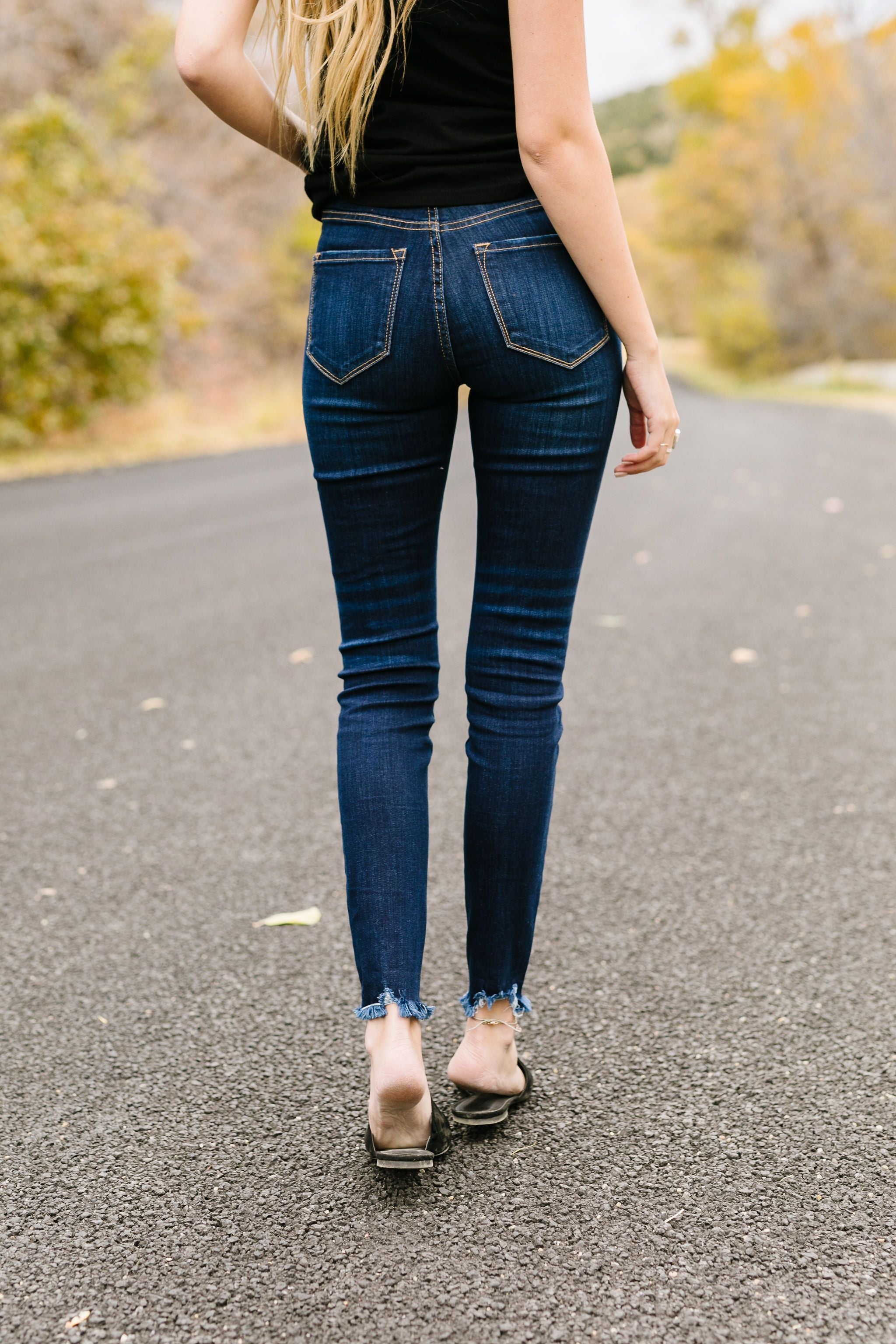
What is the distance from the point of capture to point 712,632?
4648 millimetres

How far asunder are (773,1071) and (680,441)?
35.7ft

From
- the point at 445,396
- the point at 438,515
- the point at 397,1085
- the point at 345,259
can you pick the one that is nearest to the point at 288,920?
the point at 397,1085

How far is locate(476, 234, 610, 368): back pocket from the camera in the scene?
1.44m

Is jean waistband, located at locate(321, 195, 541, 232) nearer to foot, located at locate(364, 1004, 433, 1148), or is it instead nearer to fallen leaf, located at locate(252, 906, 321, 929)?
foot, located at locate(364, 1004, 433, 1148)

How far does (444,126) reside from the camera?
4.71ft

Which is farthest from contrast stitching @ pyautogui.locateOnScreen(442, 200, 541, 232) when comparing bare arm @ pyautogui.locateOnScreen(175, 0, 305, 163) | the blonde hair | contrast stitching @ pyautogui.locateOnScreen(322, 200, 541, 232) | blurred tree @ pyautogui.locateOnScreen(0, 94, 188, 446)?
blurred tree @ pyautogui.locateOnScreen(0, 94, 188, 446)

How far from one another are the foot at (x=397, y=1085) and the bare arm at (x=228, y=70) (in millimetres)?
1154

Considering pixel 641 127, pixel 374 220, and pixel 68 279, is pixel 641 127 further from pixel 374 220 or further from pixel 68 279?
pixel 374 220

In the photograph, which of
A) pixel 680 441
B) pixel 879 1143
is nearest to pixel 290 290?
pixel 680 441

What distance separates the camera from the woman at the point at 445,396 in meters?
1.42

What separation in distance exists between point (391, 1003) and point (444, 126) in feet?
3.59

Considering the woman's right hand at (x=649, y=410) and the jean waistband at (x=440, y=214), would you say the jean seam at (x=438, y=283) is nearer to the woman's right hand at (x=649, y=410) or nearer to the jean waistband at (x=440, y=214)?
the jean waistband at (x=440, y=214)

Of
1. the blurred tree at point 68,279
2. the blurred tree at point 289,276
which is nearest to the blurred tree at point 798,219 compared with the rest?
the blurred tree at point 289,276

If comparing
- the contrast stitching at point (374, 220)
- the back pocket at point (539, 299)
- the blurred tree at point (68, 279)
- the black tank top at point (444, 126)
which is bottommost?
the blurred tree at point (68, 279)
